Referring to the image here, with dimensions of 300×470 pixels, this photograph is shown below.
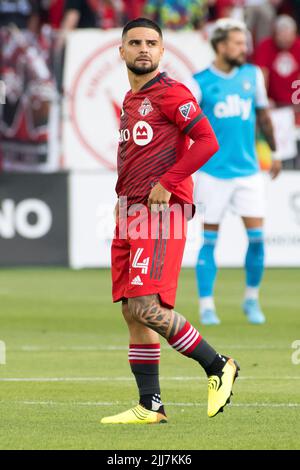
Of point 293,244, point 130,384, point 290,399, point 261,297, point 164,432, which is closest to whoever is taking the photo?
point 164,432

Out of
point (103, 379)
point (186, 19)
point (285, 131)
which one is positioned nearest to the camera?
point (103, 379)

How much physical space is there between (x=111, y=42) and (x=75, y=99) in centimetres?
91

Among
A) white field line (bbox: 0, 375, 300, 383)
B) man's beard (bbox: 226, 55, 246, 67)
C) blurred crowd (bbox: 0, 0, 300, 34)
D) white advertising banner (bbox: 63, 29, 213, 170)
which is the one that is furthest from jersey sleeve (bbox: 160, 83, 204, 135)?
blurred crowd (bbox: 0, 0, 300, 34)

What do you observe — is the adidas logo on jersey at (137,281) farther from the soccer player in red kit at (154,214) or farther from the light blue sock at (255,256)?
the light blue sock at (255,256)

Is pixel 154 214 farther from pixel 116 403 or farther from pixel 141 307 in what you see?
pixel 116 403

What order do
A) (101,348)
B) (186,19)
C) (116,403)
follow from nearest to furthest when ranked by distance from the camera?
(116,403), (101,348), (186,19)

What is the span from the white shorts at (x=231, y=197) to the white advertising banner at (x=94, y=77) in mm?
6287

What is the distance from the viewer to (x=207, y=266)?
11.8 metres

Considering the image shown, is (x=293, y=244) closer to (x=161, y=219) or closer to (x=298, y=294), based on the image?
(x=298, y=294)

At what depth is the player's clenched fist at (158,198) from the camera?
6734mm

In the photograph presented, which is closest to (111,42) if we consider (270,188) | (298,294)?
(270,188)

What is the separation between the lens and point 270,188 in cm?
1716

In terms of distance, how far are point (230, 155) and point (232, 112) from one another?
382mm

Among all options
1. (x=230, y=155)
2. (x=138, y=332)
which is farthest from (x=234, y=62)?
(x=138, y=332)
